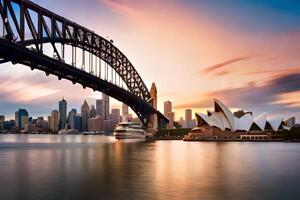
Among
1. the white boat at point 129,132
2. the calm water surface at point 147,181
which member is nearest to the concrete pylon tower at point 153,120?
the white boat at point 129,132

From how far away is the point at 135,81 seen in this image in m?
119

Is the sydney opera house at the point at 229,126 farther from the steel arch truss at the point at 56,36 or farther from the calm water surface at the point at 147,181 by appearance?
the calm water surface at the point at 147,181

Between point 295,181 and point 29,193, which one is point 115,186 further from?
point 295,181

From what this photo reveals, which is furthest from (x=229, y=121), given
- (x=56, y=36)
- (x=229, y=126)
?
(x=56, y=36)

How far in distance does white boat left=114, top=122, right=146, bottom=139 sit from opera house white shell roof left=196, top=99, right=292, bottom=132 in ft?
57.0

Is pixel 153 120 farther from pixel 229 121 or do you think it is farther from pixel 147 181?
pixel 147 181

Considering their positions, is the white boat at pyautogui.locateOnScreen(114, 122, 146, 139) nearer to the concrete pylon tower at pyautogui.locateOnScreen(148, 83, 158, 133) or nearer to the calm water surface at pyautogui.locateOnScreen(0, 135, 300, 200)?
the concrete pylon tower at pyautogui.locateOnScreen(148, 83, 158, 133)

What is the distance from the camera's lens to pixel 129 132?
12569cm

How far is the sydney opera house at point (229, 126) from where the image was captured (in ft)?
416

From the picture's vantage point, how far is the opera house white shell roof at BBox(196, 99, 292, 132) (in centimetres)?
12722

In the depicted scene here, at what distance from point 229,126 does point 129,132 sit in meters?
29.9

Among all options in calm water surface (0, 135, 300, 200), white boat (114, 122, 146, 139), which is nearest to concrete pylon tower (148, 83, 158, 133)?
white boat (114, 122, 146, 139)

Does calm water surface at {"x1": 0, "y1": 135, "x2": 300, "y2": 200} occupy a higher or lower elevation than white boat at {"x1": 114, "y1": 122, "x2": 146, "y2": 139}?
lower

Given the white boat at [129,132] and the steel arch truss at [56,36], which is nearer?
the steel arch truss at [56,36]
